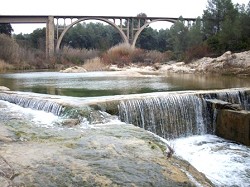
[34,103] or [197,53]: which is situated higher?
[197,53]

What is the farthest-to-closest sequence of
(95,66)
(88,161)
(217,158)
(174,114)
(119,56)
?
(119,56)
(95,66)
(174,114)
(217,158)
(88,161)

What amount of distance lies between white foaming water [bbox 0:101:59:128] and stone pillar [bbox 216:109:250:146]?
4.17 metres

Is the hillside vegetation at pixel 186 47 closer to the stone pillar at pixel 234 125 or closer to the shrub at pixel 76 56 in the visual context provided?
the shrub at pixel 76 56

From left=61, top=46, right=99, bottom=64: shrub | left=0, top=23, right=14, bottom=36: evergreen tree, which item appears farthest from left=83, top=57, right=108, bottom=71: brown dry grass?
left=0, top=23, right=14, bottom=36: evergreen tree

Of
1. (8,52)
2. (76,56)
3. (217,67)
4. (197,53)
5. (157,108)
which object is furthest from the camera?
(76,56)

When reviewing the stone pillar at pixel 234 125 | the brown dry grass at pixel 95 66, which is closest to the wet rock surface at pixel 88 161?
the stone pillar at pixel 234 125

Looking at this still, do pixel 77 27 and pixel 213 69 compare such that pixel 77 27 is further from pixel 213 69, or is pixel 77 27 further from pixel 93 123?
pixel 93 123

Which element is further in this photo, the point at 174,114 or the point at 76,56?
the point at 76,56

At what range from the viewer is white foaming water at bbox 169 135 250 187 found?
5.64m

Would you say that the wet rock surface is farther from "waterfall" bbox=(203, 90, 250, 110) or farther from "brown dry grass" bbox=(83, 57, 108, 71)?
"brown dry grass" bbox=(83, 57, 108, 71)

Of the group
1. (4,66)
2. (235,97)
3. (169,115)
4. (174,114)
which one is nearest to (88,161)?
(169,115)

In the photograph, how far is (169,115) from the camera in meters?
8.74

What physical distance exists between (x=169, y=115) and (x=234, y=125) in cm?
158

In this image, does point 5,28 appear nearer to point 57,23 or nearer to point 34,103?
point 57,23
